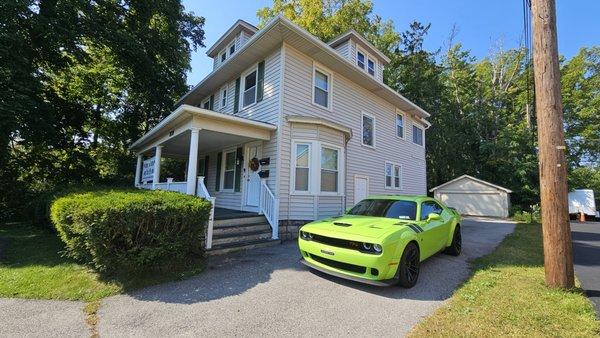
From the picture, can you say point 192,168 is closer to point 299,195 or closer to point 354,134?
point 299,195

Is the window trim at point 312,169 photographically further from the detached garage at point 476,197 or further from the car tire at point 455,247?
the detached garage at point 476,197

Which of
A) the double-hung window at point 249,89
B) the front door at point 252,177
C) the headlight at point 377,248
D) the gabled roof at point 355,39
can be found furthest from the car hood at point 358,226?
the gabled roof at point 355,39

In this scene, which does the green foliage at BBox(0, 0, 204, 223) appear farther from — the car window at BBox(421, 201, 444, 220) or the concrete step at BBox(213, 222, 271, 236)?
the car window at BBox(421, 201, 444, 220)

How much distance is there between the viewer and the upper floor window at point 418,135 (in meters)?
18.2

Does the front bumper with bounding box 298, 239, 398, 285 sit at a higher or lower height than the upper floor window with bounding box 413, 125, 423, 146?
lower

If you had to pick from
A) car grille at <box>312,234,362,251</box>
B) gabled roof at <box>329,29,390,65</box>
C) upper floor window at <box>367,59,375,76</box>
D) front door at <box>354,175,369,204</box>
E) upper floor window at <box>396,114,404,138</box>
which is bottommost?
car grille at <box>312,234,362,251</box>

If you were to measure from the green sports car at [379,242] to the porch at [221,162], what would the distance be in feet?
9.43

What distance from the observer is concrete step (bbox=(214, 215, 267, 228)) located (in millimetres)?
7629

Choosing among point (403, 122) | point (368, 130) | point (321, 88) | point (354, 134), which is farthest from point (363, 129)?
point (403, 122)

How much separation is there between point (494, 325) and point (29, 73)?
17333mm

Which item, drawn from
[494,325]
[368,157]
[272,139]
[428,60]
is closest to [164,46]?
[272,139]

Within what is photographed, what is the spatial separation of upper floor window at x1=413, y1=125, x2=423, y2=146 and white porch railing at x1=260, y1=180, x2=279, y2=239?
12.1 m

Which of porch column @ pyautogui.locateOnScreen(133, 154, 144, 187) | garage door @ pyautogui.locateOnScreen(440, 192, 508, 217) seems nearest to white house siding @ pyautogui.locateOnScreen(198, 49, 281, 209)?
porch column @ pyautogui.locateOnScreen(133, 154, 144, 187)

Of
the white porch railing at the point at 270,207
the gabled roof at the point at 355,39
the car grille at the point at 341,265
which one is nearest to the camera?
the car grille at the point at 341,265
